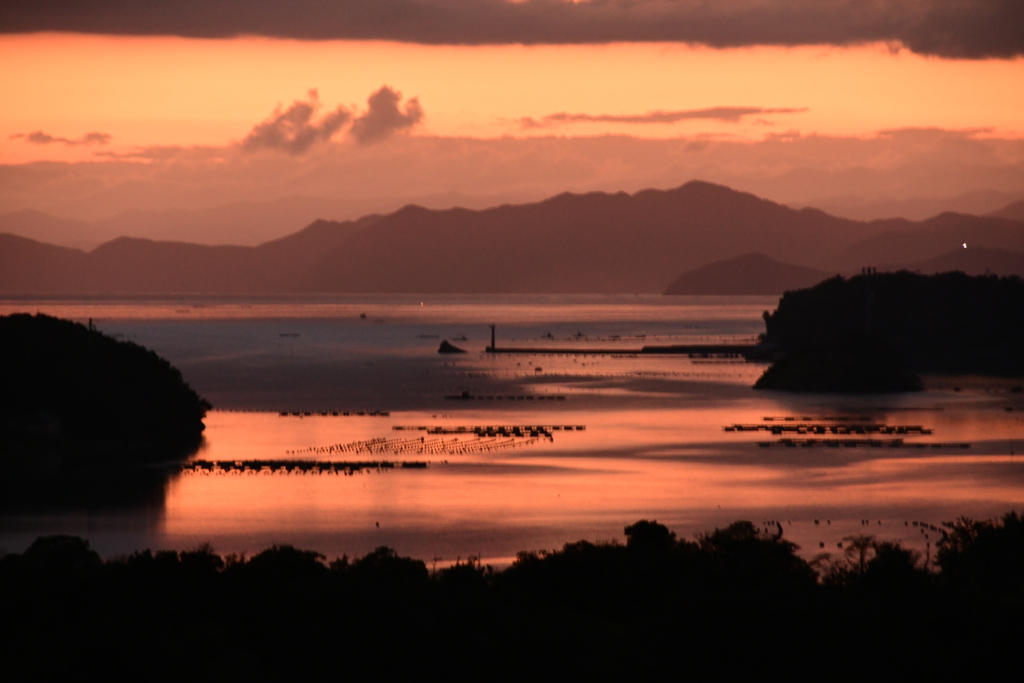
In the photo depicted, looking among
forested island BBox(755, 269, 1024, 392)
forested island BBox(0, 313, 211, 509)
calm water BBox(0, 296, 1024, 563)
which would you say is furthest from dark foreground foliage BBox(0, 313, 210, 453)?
forested island BBox(755, 269, 1024, 392)

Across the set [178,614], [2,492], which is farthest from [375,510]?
[178,614]

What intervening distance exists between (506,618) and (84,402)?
5783 centimetres

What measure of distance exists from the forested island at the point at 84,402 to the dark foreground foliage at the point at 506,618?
4176cm

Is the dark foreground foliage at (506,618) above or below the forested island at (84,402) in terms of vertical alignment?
below

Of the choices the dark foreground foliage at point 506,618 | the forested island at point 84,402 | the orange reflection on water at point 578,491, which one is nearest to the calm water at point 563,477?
the orange reflection on water at point 578,491

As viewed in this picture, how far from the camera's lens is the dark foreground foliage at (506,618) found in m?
23.9

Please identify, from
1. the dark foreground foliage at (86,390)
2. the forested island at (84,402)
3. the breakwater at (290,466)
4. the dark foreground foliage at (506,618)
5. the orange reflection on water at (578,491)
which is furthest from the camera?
the dark foreground foliage at (86,390)

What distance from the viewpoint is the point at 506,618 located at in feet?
87.5

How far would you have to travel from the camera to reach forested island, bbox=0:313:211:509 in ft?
242

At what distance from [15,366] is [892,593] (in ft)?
209

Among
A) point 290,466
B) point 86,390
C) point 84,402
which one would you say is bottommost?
point 290,466

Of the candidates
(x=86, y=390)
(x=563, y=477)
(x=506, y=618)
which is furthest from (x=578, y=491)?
(x=86, y=390)

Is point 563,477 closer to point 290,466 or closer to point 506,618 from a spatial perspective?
point 290,466

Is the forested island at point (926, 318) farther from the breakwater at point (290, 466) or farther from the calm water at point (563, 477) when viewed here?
the breakwater at point (290, 466)
